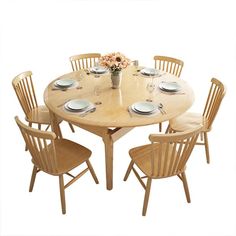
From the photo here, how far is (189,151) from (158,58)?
2489 mm

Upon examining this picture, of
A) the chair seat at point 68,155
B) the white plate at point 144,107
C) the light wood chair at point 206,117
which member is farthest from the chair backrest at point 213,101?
the chair seat at point 68,155

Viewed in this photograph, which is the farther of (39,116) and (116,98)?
(39,116)

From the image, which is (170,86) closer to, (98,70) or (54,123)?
(98,70)

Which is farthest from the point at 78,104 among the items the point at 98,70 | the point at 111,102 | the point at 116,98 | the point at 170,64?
the point at 170,64

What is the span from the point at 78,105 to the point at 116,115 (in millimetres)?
510

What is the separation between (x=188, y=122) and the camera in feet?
13.2

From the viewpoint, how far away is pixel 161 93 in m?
3.83

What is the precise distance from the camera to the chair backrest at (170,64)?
484 cm

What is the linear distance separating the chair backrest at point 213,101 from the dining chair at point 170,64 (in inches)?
37.1

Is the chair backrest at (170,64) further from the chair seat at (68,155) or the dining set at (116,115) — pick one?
the chair seat at (68,155)

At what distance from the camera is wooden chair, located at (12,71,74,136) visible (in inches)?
160

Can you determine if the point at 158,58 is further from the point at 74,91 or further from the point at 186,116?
the point at 74,91

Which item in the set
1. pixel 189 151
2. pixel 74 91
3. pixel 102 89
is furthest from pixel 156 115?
pixel 74 91

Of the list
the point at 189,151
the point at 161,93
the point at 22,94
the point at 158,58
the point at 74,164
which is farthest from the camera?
the point at 158,58
